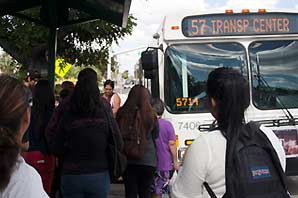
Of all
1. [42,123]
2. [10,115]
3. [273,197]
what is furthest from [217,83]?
[42,123]

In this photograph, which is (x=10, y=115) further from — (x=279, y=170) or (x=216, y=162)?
Result: (x=279, y=170)

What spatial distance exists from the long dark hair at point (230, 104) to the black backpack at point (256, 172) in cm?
4

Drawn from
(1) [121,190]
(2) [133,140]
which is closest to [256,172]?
(2) [133,140]

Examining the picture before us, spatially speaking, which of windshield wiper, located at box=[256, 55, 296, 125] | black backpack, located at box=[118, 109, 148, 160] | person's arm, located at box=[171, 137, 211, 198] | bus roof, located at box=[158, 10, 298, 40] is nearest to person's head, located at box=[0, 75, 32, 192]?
person's arm, located at box=[171, 137, 211, 198]

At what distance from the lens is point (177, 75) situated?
21.0 ft

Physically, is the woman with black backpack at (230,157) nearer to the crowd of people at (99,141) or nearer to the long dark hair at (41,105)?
the crowd of people at (99,141)

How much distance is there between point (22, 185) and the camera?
1737 millimetres

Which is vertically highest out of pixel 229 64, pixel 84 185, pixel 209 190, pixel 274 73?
pixel 229 64

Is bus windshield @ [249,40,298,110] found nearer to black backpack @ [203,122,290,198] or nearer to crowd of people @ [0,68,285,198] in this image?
crowd of people @ [0,68,285,198]

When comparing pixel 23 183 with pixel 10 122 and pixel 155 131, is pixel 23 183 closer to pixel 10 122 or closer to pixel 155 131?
pixel 10 122

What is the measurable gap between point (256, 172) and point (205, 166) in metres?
0.24

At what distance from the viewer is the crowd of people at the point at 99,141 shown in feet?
5.72

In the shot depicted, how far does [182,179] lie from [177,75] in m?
4.20

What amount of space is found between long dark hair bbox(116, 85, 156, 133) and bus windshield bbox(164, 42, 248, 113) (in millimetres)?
1623
